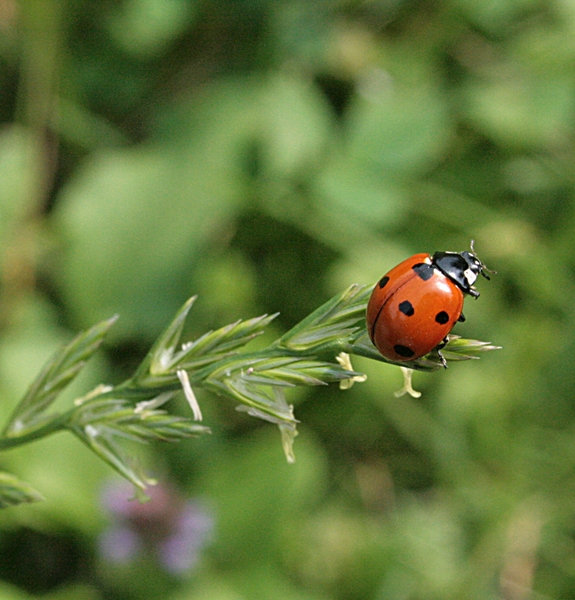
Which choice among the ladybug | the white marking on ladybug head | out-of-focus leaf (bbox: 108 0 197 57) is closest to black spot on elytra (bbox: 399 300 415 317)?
the ladybug

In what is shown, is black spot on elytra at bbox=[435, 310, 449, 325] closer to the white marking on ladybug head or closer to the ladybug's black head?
the ladybug's black head

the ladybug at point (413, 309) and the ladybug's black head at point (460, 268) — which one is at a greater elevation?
the ladybug at point (413, 309)

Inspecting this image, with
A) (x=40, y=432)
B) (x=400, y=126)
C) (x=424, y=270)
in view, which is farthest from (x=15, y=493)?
(x=400, y=126)

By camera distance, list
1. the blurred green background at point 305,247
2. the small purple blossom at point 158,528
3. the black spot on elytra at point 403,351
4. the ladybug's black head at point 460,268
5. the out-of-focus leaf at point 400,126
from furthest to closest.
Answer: the out-of-focus leaf at point 400,126
the blurred green background at point 305,247
the small purple blossom at point 158,528
the ladybug's black head at point 460,268
the black spot on elytra at point 403,351

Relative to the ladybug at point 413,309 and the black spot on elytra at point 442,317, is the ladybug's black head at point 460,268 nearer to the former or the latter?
the ladybug at point 413,309

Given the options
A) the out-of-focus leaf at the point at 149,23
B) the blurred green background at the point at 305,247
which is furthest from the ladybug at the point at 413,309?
the out-of-focus leaf at the point at 149,23

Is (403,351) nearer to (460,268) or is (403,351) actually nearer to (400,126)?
(460,268)
